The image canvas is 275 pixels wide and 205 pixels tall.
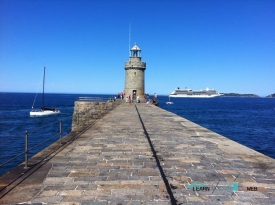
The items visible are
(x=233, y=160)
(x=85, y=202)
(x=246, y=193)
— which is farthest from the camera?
(x=233, y=160)

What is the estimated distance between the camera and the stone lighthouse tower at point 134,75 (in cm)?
3185

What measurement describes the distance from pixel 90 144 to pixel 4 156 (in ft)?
38.1

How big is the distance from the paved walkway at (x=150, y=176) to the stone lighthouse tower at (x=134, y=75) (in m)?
25.7

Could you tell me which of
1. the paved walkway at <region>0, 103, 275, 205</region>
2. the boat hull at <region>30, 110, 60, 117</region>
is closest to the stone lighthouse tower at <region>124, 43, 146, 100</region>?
the boat hull at <region>30, 110, 60, 117</region>

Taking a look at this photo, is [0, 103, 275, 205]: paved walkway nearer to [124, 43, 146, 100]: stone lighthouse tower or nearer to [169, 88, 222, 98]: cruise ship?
[124, 43, 146, 100]: stone lighthouse tower

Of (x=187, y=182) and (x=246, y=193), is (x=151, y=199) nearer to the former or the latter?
(x=187, y=182)

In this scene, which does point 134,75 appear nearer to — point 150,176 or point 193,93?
point 150,176

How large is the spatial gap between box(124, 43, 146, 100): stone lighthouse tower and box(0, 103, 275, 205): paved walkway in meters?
25.7

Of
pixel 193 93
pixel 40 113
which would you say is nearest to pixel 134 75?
pixel 40 113

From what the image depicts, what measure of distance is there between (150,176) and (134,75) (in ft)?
93.1

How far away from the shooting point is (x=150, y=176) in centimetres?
414

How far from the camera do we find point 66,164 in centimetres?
478

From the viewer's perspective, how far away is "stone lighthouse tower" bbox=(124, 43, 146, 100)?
31.9m

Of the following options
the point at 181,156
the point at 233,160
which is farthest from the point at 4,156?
the point at 233,160
